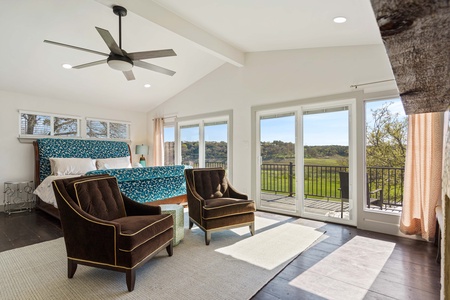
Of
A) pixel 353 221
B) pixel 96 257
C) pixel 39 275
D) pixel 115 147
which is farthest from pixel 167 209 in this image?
pixel 115 147

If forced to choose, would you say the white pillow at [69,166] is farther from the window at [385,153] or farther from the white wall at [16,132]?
the window at [385,153]

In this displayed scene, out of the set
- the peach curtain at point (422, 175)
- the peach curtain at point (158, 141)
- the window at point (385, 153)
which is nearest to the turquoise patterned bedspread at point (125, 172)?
the peach curtain at point (158, 141)

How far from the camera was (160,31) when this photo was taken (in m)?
3.93

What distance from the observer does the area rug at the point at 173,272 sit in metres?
2.07

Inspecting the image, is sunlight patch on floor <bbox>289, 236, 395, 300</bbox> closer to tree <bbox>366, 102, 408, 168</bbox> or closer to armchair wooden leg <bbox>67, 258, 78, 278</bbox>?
tree <bbox>366, 102, 408, 168</bbox>

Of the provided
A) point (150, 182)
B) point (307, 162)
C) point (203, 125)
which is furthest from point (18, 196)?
point (307, 162)

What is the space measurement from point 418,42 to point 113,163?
6.25 m

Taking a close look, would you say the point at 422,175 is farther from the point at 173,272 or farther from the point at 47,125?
the point at 47,125

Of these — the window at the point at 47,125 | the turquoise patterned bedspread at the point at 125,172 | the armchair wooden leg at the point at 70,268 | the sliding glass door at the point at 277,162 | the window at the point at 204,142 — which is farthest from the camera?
the window at the point at 204,142

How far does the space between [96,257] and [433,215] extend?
3.89 m

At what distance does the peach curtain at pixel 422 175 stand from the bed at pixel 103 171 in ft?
12.4

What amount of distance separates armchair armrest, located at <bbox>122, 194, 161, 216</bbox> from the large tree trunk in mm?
2565

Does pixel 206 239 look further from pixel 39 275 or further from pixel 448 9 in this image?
pixel 448 9

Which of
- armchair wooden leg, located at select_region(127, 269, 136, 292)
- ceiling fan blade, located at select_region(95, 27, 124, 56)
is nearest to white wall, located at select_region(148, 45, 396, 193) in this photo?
ceiling fan blade, located at select_region(95, 27, 124, 56)
